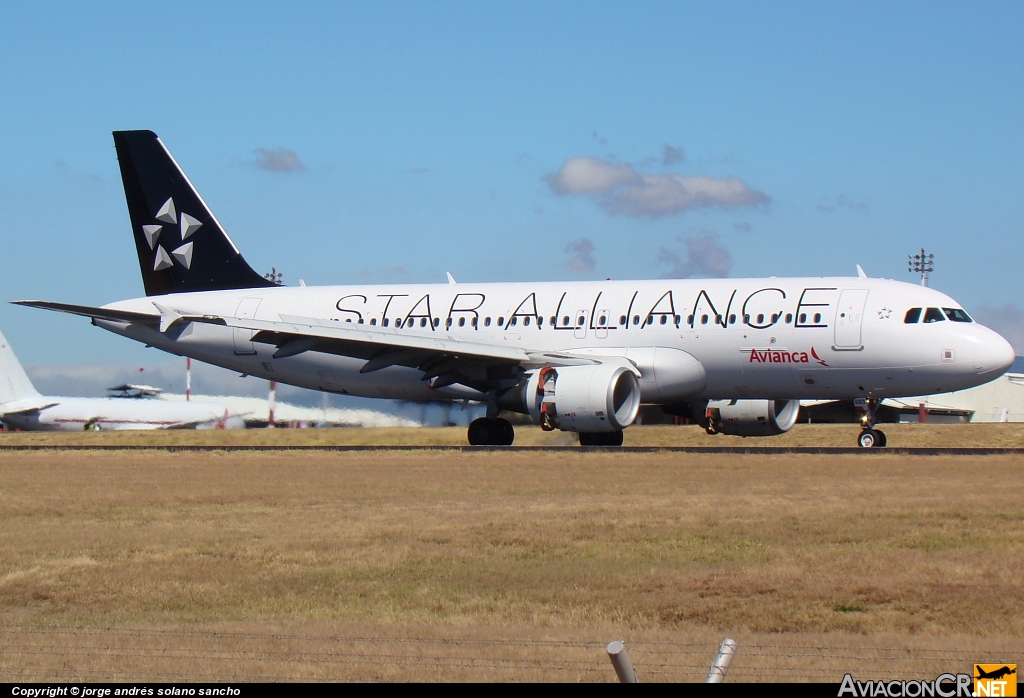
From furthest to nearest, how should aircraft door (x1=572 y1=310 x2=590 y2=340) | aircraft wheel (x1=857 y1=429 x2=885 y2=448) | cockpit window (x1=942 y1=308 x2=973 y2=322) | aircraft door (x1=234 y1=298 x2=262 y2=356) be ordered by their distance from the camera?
aircraft door (x1=234 y1=298 x2=262 y2=356) < aircraft door (x1=572 y1=310 x2=590 y2=340) < aircraft wheel (x1=857 y1=429 x2=885 y2=448) < cockpit window (x1=942 y1=308 x2=973 y2=322)

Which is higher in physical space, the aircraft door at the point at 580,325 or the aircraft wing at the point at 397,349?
the aircraft door at the point at 580,325

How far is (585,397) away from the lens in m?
25.8

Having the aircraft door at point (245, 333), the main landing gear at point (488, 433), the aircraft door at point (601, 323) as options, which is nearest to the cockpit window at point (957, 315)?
the aircraft door at point (601, 323)

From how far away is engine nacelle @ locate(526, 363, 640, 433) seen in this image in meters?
25.7

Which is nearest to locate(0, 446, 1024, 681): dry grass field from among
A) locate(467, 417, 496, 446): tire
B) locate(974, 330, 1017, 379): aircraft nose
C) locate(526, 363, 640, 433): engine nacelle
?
locate(526, 363, 640, 433): engine nacelle

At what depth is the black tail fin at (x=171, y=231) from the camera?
3412 cm

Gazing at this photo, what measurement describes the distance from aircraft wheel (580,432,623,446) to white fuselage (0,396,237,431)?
27059 millimetres

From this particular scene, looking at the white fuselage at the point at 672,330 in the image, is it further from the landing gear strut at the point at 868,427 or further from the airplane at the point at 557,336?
the landing gear strut at the point at 868,427

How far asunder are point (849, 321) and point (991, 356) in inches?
121

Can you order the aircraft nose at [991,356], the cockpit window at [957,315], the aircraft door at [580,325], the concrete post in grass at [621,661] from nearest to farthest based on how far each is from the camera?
the concrete post in grass at [621,661] < the aircraft nose at [991,356] < the cockpit window at [957,315] < the aircraft door at [580,325]

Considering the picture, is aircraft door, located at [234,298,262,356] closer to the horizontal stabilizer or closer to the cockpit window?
the horizontal stabilizer

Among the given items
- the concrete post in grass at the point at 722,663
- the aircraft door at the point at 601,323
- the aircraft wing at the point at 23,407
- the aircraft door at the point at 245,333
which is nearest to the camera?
the concrete post in grass at the point at 722,663

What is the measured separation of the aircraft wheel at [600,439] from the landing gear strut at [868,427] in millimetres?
5808

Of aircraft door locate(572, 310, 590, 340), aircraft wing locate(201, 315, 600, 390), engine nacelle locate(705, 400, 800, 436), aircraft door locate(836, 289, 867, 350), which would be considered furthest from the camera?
engine nacelle locate(705, 400, 800, 436)
